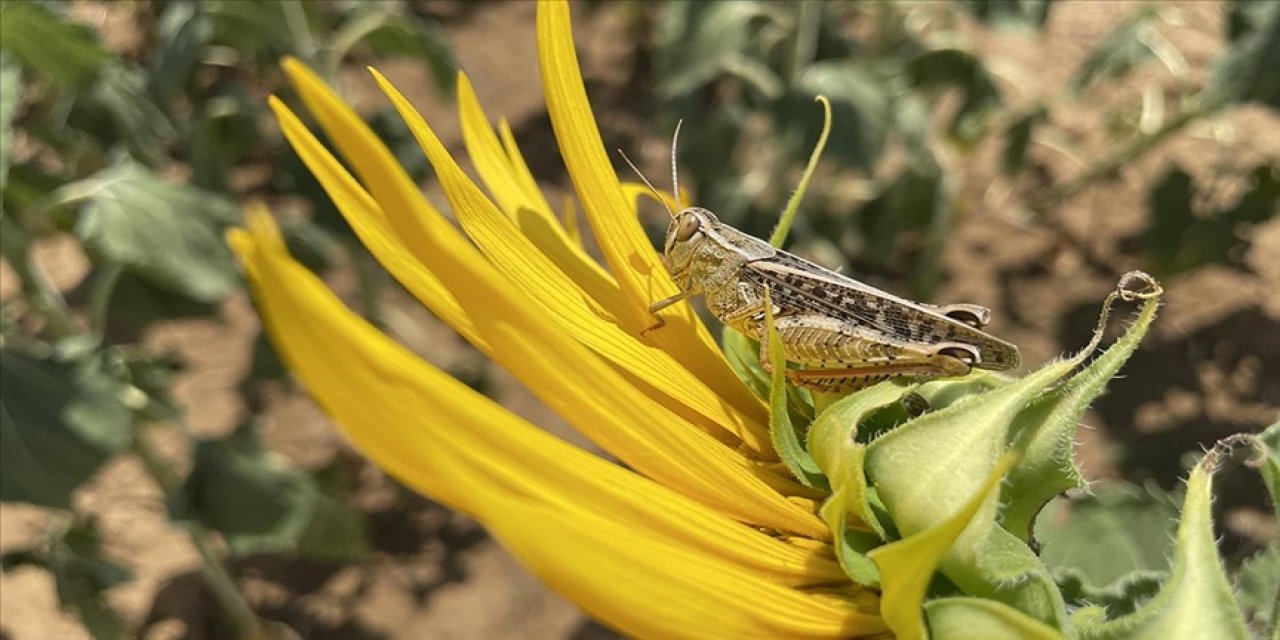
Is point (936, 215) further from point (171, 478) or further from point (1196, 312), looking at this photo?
point (171, 478)

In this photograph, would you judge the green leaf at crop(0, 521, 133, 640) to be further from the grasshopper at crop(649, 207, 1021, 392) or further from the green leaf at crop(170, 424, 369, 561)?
the grasshopper at crop(649, 207, 1021, 392)

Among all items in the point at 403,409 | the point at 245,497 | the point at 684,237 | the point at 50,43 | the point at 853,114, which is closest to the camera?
the point at 403,409

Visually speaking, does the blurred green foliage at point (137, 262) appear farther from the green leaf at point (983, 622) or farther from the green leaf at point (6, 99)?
the green leaf at point (983, 622)

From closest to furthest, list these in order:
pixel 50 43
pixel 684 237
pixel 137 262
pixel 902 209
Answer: pixel 684 237
pixel 50 43
pixel 137 262
pixel 902 209

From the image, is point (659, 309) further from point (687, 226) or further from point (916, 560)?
point (916, 560)

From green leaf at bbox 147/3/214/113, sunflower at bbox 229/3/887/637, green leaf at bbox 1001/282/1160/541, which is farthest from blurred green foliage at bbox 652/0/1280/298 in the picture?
green leaf at bbox 1001/282/1160/541

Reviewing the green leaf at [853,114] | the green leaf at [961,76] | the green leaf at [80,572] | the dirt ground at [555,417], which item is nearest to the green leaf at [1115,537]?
the dirt ground at [555,417]

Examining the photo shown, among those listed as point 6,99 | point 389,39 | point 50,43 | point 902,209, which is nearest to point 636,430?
point 6,99
